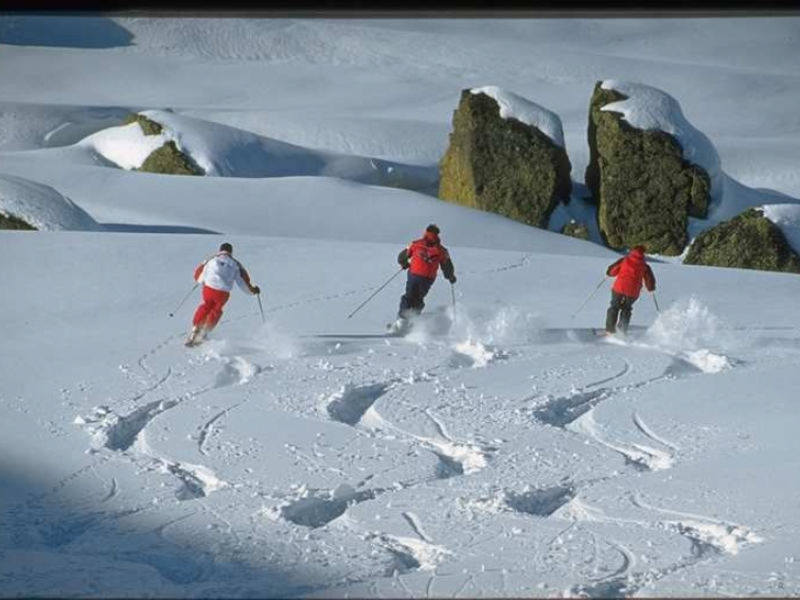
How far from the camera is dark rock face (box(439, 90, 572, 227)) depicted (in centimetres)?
817

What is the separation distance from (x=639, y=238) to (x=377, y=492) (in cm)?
333

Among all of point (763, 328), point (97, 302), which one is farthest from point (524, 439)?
point (97, 302)

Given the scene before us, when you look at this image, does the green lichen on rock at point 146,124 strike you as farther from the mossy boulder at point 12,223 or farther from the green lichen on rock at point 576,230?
the green lichen on rock at point 576,230

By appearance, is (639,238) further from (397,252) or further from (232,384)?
(232,384)

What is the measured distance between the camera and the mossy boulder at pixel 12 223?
21.7ft

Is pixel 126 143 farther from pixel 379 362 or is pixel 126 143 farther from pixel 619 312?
pixel 619 312

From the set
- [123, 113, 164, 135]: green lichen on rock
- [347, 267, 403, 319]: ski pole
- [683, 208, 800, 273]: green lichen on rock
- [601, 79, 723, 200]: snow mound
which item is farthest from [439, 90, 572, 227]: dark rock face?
[123, 113, 164, 135]: green lichen on rock

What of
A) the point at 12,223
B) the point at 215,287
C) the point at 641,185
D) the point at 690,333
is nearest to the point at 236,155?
the point at 641,185

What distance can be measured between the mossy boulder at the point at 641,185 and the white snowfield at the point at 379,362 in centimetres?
19

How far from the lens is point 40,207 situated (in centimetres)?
677

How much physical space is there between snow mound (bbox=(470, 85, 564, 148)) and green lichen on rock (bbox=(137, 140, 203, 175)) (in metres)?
3.09

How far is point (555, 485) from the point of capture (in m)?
4.76

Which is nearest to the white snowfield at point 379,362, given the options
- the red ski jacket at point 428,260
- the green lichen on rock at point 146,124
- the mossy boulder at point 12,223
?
the mossy boulder at point 12,223

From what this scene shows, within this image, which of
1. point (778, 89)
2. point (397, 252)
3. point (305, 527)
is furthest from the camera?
point (778, 89)
